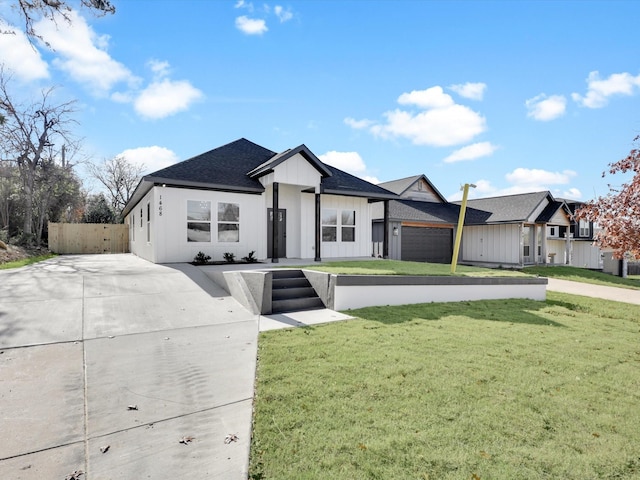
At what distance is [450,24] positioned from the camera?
10.1 m

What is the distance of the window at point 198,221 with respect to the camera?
11.1 metres

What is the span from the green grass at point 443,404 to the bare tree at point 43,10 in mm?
10191

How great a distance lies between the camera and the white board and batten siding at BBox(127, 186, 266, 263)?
10734 mm

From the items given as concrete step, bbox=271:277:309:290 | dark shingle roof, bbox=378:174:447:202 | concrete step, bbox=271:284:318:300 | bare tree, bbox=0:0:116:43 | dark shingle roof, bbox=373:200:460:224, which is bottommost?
concrete step, bbox=271:284:318:300

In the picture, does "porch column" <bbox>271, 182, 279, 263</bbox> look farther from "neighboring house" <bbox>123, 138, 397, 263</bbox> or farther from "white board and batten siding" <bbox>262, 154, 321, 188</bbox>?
"white board and batten siding" <bbox>262, 154, 321, 188</bbox>

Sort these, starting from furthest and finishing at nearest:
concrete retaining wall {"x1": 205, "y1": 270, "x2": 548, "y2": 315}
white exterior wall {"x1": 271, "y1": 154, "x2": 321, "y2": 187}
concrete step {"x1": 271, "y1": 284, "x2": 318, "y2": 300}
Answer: white exterior wall {"x1": 271, "y1": 154, "x2": 321, "y2": 187}
concrete step {"x1": 271, "y1": 284, "x2": 318, "y2": 300}
concrete retaining wall {"x1": 205, "y1": 270, "x2": 548, "y2": 315}

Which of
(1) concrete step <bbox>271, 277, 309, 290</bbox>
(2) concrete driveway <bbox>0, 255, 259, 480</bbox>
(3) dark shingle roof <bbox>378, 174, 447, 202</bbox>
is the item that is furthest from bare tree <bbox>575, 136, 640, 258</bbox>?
(3) dark shingle roof <bbox>378, 174, 447, 202</bbox>

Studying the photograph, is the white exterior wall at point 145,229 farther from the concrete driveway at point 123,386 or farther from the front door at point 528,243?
the front door at point 528,243

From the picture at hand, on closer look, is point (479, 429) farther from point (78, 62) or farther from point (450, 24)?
point (78, 62)

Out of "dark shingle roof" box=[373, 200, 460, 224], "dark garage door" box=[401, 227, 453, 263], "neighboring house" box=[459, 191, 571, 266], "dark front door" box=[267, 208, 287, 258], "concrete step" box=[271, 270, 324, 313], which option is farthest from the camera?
"neighboring house" box=[459, 191, 571, 266]

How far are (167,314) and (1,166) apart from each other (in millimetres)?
23009

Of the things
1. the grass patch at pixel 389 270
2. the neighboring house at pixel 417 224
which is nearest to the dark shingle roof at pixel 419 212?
the neighboring house at pixel 417 224

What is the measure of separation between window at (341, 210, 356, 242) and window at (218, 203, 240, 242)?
15.1 ft

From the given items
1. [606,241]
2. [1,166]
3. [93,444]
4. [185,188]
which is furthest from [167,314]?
[1,166]
